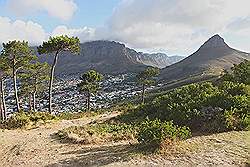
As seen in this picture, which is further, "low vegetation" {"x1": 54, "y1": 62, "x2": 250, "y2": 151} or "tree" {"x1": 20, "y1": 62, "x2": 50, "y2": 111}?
"tree" {"x1": 20, "y1": 62, "x2": 50, "y2": 111}

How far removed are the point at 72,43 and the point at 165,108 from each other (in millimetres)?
15609

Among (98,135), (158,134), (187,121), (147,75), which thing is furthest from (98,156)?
(147,75)

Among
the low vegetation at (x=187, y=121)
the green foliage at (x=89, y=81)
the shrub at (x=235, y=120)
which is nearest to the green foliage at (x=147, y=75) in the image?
the green foliage at (x=89, y=81)

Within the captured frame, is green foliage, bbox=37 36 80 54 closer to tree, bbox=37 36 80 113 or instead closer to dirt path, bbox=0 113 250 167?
tree, bbox=37 36 80 113

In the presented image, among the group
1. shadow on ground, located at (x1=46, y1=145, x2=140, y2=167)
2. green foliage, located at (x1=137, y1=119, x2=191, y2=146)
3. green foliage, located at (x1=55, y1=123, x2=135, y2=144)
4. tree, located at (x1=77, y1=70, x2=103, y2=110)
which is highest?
tree, located at (x1=77, y1=70, x2=103, y2=110)

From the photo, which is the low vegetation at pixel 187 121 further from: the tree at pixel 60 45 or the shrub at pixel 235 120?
the tree at pixel 60 45

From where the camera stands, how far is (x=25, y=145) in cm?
1480

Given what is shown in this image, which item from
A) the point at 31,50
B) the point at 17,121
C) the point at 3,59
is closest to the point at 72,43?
the point at 31,50

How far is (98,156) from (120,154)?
0.79m

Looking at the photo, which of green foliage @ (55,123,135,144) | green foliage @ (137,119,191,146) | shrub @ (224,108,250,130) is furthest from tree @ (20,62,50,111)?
green foliage @ (137,119,191,146)

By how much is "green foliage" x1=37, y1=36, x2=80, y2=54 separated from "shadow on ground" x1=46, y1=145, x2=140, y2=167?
62.0 feet

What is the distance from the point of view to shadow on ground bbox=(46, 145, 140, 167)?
11.1 m

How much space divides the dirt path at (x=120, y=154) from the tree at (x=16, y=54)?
1840 centimetres

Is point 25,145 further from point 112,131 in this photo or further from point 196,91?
point 196,91
